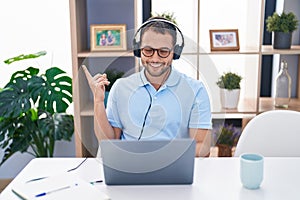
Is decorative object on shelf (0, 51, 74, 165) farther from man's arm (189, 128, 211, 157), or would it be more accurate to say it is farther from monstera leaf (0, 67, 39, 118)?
man's arm (189, 128, 211, 157)

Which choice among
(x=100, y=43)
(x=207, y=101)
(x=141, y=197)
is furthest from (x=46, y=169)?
(x=100, y=43)

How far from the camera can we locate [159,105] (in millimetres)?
1387

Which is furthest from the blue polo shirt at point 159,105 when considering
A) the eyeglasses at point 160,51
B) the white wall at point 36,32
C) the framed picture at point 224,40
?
the white wall at point 36,32

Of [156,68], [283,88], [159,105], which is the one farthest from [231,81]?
[156,68]

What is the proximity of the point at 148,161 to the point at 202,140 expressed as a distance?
13.1 inches

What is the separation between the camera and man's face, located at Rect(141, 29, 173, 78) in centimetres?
120

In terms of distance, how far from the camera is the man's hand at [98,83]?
1340mm

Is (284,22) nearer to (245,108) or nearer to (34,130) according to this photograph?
(245,108)

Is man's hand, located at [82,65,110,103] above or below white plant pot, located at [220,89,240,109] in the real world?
above

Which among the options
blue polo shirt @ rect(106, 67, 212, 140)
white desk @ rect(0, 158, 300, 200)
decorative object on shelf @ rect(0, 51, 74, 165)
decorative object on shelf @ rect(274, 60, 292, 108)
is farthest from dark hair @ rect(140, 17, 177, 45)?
decorative object on shelf @ rect(274, 60, 292, 108)

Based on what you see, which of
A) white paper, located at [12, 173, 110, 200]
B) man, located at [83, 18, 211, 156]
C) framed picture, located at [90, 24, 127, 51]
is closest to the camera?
white paper, located at [12, 173, 110, 200]

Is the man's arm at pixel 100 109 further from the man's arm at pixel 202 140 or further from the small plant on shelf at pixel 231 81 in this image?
the small plant on shelf at pixel 231 81

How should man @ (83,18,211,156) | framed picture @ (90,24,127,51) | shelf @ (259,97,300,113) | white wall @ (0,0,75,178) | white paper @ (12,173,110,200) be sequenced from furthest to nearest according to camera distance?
white wall @ (0,0,75,178) < shelf @ (259,97,300,113) < framed picture @ (90,24,127,51) < man @ (83,18,211,156) < white paper @ (12,173,110,200)

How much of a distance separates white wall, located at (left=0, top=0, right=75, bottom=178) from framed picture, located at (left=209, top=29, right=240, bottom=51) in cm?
103
